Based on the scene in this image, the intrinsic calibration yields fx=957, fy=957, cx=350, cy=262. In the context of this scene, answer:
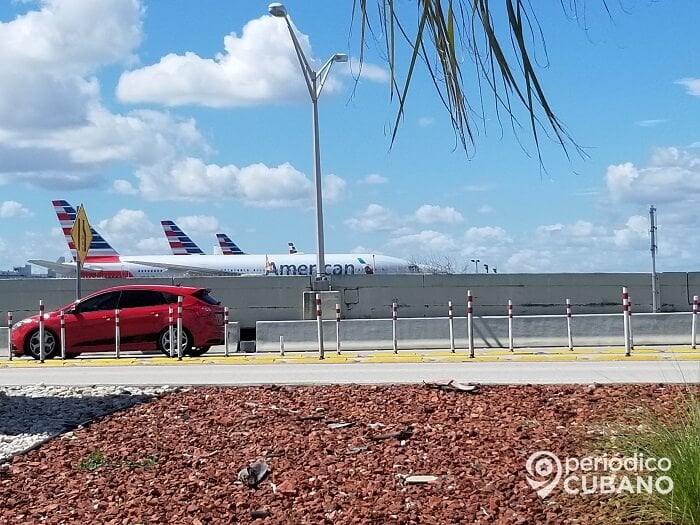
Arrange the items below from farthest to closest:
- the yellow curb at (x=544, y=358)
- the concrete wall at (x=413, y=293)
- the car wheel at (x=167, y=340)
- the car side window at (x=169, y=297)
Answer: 1. the concrete wall at (x=413, y=293)
2. the car side window at (x=169, y=297)
3. the car wheel at (x=167, y=340)
4. the yellow curb at (x=544, y=358)

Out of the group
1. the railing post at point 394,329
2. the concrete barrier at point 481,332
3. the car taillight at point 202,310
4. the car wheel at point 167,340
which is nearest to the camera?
the railing post at point 394,329

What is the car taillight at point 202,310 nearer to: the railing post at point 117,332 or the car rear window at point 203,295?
the car rear window at point 203,295

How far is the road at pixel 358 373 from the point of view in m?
12.3

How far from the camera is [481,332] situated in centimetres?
2189

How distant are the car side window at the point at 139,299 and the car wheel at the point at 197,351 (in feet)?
3.99

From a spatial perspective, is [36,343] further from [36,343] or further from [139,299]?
[139,299]

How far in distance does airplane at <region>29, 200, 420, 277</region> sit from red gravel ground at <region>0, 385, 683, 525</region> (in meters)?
47.7

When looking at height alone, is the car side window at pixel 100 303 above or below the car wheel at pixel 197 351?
above

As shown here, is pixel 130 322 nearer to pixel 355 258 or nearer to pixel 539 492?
pixel 539 492

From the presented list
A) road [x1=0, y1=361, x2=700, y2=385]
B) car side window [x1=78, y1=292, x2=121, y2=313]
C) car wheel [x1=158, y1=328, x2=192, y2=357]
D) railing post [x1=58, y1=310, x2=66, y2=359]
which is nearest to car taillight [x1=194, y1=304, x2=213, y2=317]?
car wheel [x1=158, y1=328, x2=192, y2=357]

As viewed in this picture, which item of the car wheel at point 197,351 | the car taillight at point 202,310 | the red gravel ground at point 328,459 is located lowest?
the red gravel ground at point 328,459

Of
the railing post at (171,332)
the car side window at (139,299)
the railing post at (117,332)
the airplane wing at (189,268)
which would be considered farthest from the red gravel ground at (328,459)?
the airplane wing at (189,268)

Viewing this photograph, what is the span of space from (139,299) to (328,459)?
14648mm

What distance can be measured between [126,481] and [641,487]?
3.24 m
